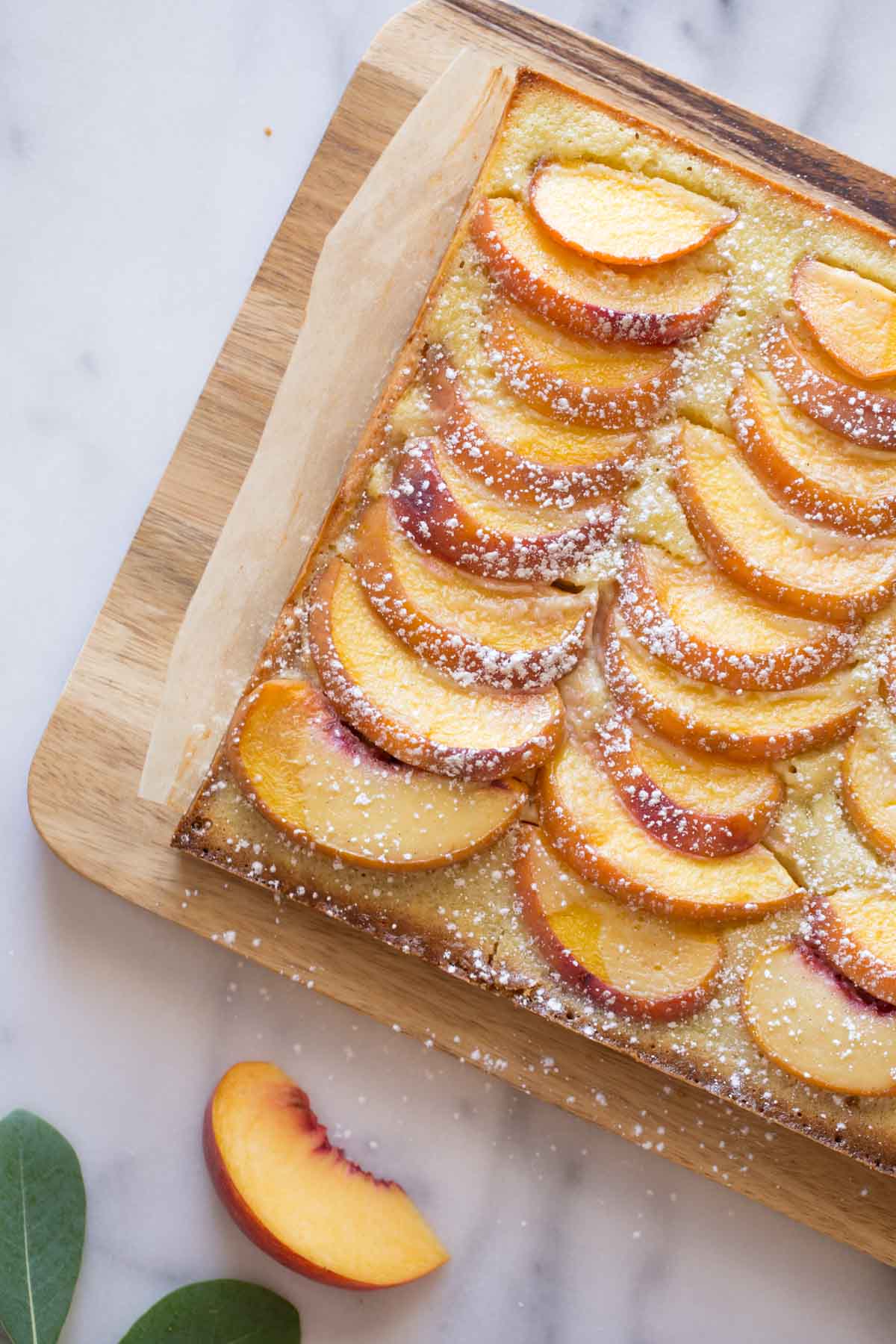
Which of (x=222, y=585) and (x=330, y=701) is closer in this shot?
(x=330, y=701)

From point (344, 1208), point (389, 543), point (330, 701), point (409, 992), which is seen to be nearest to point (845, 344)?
point (389, 543)

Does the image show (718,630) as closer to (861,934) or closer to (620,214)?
(861,934)

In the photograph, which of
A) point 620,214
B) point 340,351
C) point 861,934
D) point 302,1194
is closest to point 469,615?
point 340,351

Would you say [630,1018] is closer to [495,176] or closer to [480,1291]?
[480,1291]

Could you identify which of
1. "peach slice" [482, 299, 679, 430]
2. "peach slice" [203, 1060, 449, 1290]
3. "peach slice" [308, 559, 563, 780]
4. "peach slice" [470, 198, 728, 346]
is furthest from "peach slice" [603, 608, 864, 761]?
"peach slice" [203, 1060, 449, 1290]

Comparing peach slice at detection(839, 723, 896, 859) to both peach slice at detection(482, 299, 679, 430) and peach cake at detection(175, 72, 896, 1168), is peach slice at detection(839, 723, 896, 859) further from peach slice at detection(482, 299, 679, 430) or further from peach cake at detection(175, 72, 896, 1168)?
peach slice at detection(482, 299, 679, 430)

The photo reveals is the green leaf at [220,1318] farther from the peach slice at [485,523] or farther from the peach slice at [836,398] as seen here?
the peach slice at [836,398]
